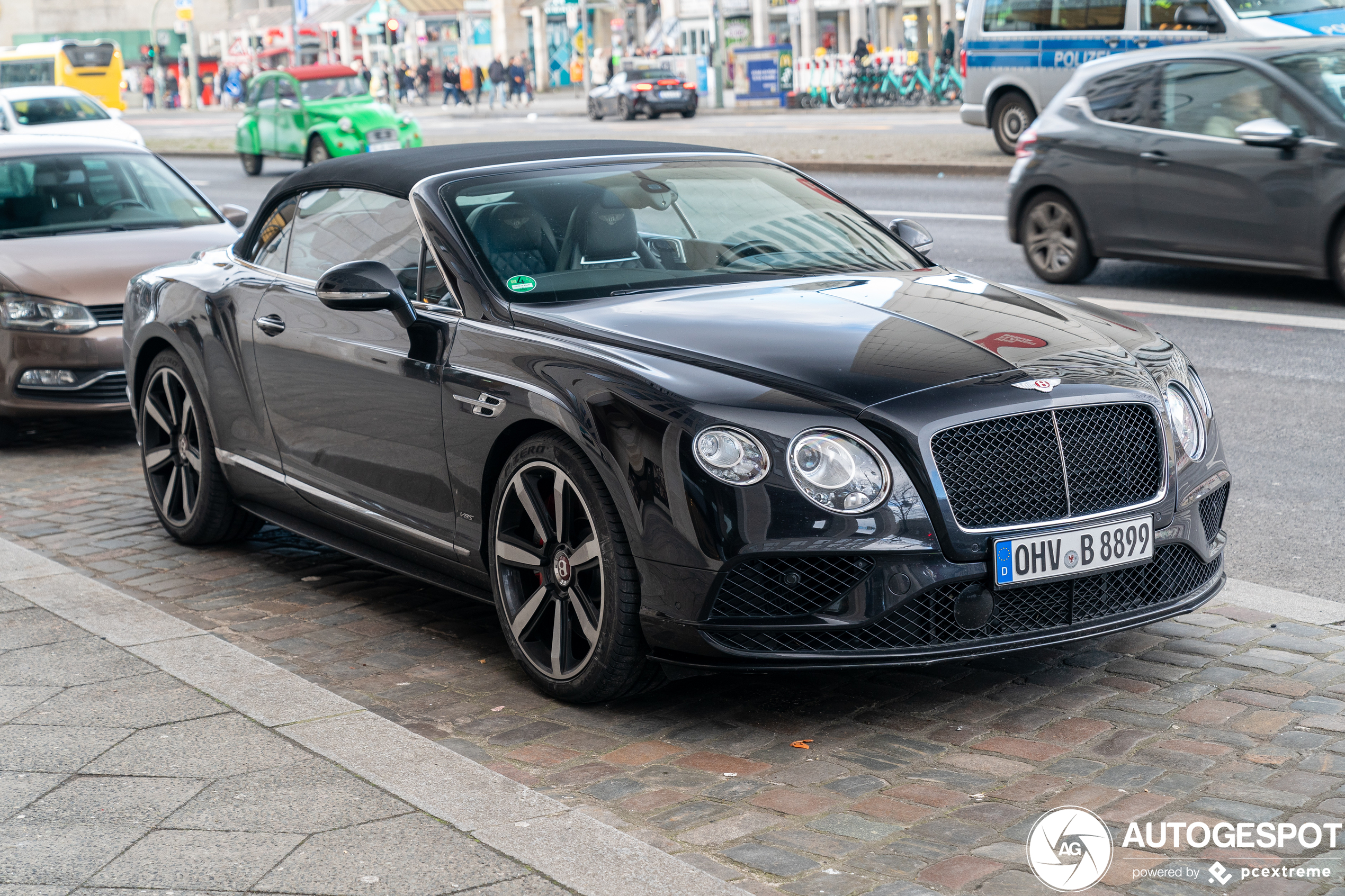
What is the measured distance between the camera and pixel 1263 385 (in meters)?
8.36

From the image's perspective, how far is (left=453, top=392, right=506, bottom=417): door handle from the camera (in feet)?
14.7

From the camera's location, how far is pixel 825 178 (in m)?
21.9

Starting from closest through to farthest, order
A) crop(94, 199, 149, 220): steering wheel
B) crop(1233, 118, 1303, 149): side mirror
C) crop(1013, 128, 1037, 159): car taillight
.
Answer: crop(94, 199, 149, 220): steering wheel
crop(1233, 118, 1303, 149): side mirror
crop(1013, 128, 1037, 159): car taillight

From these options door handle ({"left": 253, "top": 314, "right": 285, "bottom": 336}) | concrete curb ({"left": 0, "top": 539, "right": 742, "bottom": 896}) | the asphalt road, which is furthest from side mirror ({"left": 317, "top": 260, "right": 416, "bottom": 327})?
the asphalt road

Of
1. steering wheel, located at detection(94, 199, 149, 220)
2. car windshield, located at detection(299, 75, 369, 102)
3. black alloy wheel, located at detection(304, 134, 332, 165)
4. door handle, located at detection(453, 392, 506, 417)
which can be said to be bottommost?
black alloy wheel, located at detection(304, 134, 332, 165)

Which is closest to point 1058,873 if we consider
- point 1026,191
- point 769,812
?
point 769,812

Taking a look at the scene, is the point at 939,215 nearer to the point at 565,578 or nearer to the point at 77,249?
the point at 77,249

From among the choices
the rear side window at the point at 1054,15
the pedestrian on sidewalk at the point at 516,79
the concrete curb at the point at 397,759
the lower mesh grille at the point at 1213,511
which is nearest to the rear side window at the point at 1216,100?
the lower mesh grille at the point at 1213,511

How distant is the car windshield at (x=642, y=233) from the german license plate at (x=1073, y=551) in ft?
4.60

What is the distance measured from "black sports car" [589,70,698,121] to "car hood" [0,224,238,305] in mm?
33847

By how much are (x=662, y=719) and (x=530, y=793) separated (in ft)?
2.51

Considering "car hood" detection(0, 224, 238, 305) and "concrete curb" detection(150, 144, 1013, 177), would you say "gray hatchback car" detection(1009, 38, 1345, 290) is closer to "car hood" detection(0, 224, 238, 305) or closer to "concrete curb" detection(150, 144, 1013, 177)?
"car hood" detection(0, 224, 238, 305)

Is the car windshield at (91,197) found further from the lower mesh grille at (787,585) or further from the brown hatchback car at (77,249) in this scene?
the lower mesh grille at (787,585)

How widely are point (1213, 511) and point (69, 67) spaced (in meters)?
48.0
